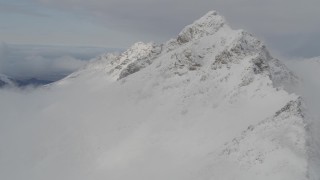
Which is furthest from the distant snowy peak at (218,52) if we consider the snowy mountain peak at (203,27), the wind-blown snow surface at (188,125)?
the wind-blown snow surface at (188,125)

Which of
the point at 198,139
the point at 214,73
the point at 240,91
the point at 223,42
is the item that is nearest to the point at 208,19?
the point at 223,42

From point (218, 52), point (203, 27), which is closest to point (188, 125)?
point (218, 52)

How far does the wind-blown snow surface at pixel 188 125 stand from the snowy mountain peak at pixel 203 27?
0.38 meters

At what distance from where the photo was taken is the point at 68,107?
188875 millimetres

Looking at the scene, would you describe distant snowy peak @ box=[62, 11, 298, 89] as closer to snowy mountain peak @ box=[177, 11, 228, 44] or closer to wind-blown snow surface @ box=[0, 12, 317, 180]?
snowy mountain peak @ box=[177, 11, 228, 44]

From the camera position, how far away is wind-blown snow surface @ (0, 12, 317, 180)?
93812 millimetres

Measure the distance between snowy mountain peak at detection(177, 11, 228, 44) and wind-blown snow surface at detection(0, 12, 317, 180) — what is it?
38 cm

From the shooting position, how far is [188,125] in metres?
123

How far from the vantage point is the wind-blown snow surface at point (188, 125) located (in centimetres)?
9381

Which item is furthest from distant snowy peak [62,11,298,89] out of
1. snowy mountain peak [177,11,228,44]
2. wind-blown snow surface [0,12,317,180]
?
wind-blown snow surface [0,12,317,180]

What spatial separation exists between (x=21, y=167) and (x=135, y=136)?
36844mm

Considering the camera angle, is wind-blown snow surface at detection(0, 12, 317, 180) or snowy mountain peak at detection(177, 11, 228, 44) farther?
snowy mountain peak at detection(177, 11, 228, 44)

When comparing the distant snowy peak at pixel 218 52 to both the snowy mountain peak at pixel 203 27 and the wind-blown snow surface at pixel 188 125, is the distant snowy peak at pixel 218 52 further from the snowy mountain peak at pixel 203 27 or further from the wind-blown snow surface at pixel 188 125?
the wind-blown snow surface at pixel 188 125

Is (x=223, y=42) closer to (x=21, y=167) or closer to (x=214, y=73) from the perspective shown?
(x=214, y=73)
